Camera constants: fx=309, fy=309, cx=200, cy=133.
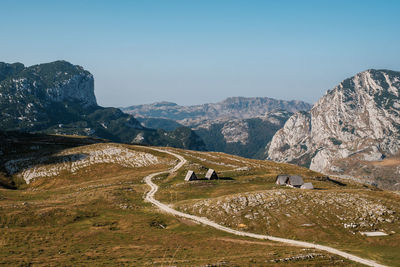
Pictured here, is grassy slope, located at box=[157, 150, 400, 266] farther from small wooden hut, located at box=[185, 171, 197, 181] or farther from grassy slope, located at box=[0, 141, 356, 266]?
grassy slope, located at box=[0, 141, 356, 266]

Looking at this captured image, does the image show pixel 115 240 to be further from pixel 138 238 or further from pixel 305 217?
pixel 305 217

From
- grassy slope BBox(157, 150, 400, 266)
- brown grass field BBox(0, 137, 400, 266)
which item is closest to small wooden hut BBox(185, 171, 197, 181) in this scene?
grassy slope BBox(157, 150, 400, 266)

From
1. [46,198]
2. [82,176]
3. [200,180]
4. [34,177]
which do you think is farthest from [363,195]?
[34,177]

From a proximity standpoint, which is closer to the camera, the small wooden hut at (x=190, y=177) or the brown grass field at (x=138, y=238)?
the brown grass field at (x=138, y=238)

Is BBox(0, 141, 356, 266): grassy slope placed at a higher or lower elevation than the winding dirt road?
higher

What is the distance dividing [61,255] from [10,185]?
350 ft

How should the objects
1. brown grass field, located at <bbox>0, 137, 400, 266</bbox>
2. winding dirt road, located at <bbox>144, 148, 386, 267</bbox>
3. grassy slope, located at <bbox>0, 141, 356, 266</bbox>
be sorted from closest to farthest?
1. grassy slope, located at <bbox>0, 141, 356, 266</bbox>
2. brown grass field, located at <bbox>0, 137, 400, 266</bbox>
3. winding dirt road, located at <bbox>144, 148, 386, 267</bbox>

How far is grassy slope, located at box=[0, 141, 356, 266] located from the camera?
4484cm

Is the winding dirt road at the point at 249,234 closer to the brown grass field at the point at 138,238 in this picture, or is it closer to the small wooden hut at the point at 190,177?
the brown grass field at the point at 138,238

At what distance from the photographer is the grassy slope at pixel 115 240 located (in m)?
44.8

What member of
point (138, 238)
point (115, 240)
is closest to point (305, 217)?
point (138, 238)

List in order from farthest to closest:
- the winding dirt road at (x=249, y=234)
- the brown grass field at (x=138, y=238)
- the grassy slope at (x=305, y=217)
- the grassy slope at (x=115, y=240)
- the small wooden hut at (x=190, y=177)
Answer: the small wooden hut at (x=190, y=177)
the grassy slope at (x=305, y=217)
the winding dirt road at (x=249, y=234)
the brown grass field at (x=138, y=238)
the grassy slope at (x=115, y=240)

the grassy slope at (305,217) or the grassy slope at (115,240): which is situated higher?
the grassy slope at (115,240)

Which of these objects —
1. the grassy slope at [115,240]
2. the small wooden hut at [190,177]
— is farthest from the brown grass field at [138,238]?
the small wooden hut at [190,177]
